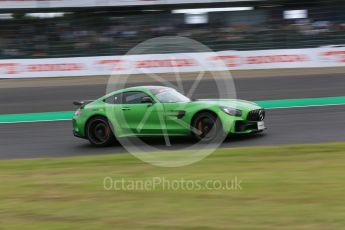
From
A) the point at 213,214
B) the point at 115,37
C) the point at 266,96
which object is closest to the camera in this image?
the point at 213,214

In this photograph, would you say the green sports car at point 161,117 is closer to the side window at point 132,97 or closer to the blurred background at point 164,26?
the side window at point 132,97

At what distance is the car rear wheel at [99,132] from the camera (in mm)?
10977

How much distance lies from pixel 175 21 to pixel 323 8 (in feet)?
25.1

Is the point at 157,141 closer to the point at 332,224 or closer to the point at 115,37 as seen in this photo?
the point at 332,224

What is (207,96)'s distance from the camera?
19.0m

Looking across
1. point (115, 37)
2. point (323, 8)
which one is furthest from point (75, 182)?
point (323, 8)

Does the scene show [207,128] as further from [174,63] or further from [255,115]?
[174,63]

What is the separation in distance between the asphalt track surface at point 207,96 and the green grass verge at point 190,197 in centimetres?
250

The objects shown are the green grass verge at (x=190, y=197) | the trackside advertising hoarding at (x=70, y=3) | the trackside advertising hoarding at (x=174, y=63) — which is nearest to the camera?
the green grass verge at (x=190, y=197)

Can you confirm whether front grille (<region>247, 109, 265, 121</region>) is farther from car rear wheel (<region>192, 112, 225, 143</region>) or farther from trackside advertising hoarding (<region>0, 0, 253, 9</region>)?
trackside advertising hoarding (<region>0, 0, 253, 9</region>)

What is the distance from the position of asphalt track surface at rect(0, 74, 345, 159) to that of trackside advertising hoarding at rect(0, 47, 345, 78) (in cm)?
181

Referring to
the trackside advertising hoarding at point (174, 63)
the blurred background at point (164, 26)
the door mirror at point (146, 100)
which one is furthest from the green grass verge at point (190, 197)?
the blurred background at point (164, 26)

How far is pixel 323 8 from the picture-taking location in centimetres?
2769

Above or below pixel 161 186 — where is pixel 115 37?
above
